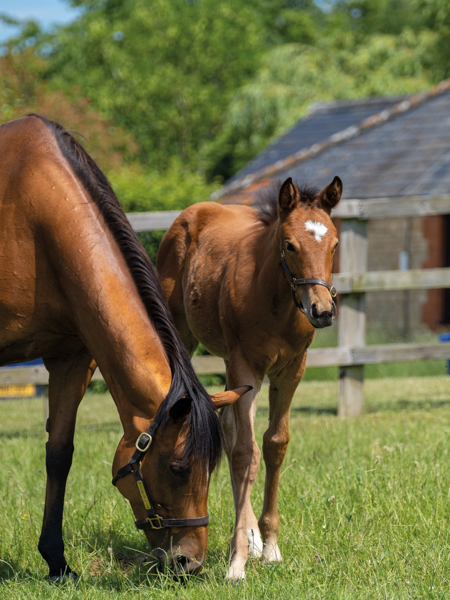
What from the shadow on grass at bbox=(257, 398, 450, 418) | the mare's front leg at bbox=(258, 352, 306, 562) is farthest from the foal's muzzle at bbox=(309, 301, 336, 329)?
the shadow on grass at bbox=(257, 398, 450, 418)

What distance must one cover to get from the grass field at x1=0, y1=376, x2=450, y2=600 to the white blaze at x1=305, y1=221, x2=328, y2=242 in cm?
127

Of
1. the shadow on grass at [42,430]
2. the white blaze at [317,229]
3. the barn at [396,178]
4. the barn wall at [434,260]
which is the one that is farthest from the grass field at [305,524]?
the barn wall at [434,260]

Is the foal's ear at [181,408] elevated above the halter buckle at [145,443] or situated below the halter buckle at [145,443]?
above

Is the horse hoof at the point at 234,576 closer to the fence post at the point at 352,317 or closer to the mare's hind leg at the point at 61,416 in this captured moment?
the mare's hind leg at the point at 61,416

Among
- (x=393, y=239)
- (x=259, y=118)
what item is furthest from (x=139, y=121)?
(x=393, y=239)

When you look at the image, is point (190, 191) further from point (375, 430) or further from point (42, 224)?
point (42, 224)

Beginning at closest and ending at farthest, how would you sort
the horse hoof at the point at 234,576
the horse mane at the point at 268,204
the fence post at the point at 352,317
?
1. the horse hoof at the point at 234,576
2. the horse mane at the point at 268,204
3. the fence post at the point at 352,317

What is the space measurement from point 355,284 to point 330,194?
375 cm

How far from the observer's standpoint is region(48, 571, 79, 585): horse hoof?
140 inches

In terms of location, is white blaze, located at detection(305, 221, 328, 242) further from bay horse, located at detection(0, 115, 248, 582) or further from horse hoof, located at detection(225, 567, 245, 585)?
horse hoof, located at detection(225, 567, 245, 585)

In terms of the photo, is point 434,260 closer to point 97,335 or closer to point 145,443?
point 97,335

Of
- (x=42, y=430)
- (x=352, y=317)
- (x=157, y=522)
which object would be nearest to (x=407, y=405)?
(x=352, y=317)

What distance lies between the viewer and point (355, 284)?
24.7 feet

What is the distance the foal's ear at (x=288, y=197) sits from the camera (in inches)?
149
